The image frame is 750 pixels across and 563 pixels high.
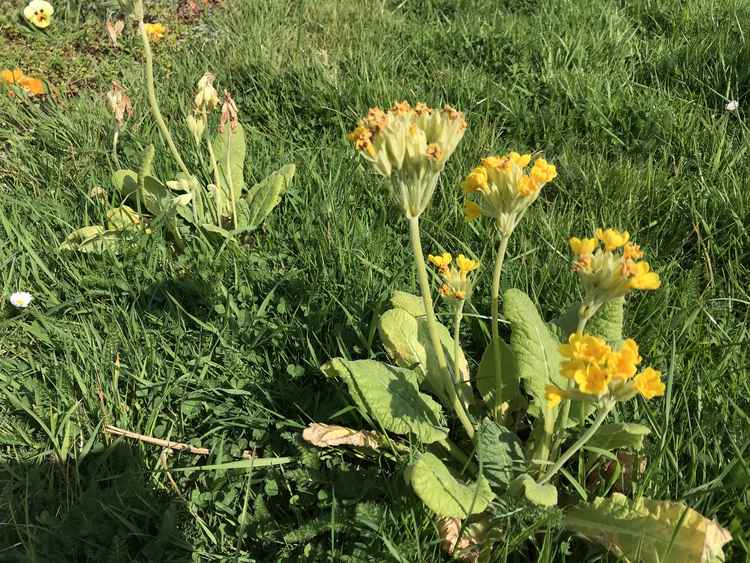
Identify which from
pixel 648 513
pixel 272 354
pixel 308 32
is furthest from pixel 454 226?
pixel 308 32

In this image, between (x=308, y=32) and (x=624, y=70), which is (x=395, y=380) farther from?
(x=308, y=32)

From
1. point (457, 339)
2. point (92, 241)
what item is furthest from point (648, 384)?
point (92, 241)

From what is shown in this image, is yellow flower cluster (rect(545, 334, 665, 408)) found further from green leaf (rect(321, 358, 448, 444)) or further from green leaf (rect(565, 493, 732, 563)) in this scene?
green leaf (rect(321, 358, 448, 444))

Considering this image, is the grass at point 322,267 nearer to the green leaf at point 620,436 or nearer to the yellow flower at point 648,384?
the green leaf at point 620,436

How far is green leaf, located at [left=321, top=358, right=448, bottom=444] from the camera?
5.60 ft

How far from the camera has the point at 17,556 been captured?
1.71m

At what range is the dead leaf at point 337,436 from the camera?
179cm

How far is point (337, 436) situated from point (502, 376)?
0.49 m

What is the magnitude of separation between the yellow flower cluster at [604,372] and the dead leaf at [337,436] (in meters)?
0.71

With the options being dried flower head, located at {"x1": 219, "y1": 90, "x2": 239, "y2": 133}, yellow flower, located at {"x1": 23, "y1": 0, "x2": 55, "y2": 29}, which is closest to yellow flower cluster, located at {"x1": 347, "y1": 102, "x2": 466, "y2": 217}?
dried flower head, located at {"x1": 219, "y1": 90, "x2": 239, "y2": 133}

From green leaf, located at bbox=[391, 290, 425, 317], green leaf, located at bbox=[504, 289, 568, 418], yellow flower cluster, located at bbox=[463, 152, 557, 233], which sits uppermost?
yellow flower cluster, located at bbox=[463, 152, 557, 233]

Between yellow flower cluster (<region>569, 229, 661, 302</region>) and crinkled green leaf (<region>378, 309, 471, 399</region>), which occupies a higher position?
yellow flower cluster (<region>569, 229, 661, 302</region>)

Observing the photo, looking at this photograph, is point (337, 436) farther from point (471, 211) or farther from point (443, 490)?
point (471, 211)

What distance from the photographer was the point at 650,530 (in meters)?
1.47
